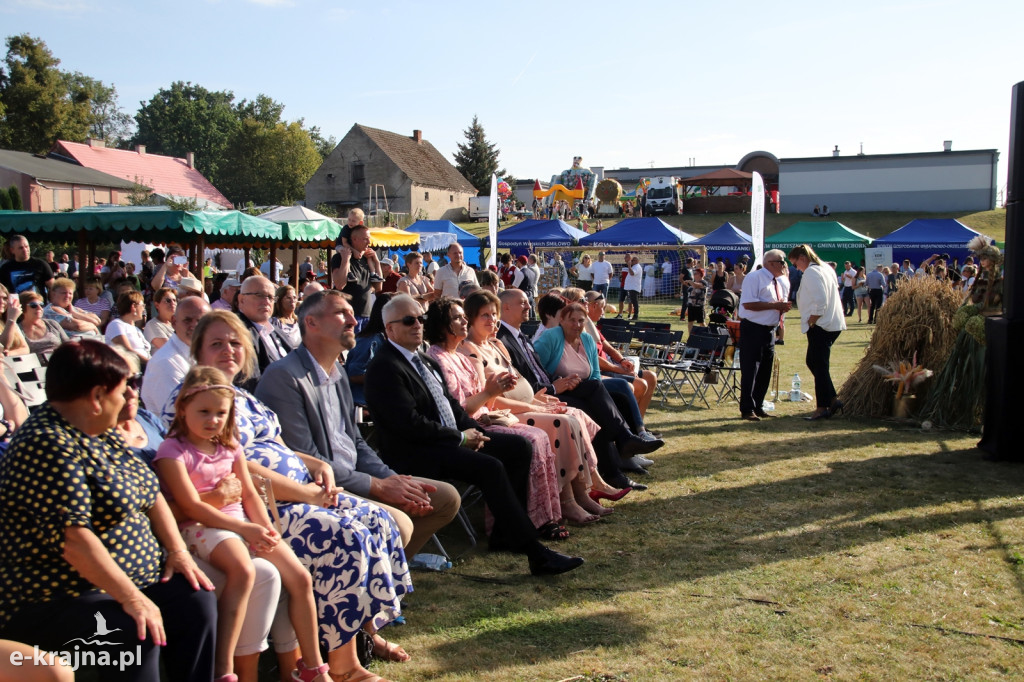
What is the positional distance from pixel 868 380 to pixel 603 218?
41.1 m

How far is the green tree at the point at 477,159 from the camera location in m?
64.2

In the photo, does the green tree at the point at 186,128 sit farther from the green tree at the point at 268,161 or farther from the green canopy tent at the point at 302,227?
the green canopy tent at the point at 302,227

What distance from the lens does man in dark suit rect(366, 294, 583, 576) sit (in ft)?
13.8

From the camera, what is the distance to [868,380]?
27.6 ft

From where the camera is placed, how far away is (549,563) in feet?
13.5

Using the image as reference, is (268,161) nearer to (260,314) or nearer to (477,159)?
(477,159)

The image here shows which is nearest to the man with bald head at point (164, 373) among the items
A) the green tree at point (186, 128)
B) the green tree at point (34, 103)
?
the green tree at point (34, 103)

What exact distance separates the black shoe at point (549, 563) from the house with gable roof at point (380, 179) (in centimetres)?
4648

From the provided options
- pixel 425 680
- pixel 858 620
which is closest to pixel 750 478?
pixel 858 620

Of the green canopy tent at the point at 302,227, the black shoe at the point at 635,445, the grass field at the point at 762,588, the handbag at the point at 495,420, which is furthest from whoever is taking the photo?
the green canopy tent at the point at 302,227

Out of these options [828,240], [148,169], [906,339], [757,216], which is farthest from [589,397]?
[148,169]

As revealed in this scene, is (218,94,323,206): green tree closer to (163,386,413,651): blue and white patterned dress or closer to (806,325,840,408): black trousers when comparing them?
(806,325,840,408): black trousers

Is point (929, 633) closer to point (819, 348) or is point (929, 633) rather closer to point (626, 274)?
point (819, 348)

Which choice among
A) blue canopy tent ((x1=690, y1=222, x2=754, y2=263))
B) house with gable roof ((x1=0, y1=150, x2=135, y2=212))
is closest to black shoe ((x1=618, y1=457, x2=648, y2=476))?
blue canopy tent ((x1=690, y1=222, x2=754, y2=263))
